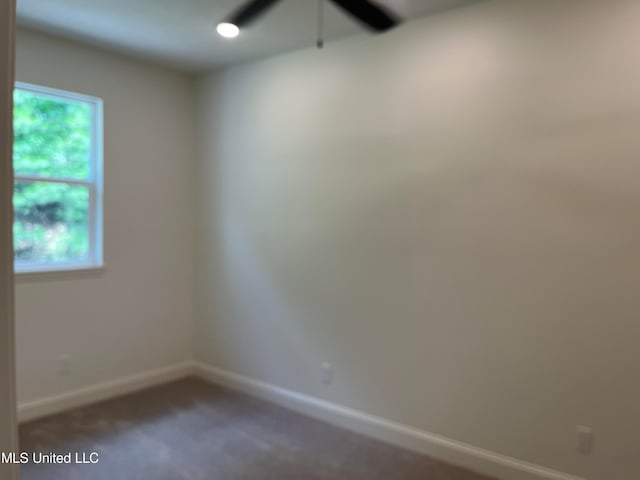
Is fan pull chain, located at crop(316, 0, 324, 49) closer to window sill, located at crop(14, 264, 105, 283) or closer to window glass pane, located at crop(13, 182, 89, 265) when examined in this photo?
window glass pane, located at crop(13, 182, 89, 265)

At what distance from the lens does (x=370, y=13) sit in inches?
72.1

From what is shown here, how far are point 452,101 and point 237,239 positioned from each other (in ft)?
6.89

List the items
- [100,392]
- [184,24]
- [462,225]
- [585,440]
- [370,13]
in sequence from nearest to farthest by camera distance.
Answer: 1. [370,13]
2. [585,440]
3. [462,225]
4. [184,24]
5. [100,392]

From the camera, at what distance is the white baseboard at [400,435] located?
2.63m

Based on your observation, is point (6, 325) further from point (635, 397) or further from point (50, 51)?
point (50, 51)

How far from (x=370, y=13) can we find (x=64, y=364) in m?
3.29

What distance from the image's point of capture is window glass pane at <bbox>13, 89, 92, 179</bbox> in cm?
333

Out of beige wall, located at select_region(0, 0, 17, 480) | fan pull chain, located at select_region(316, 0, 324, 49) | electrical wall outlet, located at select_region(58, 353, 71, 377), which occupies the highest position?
fan pull chain, located at select_region(316, 0, 324, 49)

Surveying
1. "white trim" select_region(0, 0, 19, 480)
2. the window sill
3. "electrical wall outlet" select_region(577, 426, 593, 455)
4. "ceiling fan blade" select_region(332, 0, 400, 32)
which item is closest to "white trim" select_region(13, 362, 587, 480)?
"electrical wall outlet" select_region(577, 426, 593, 455)

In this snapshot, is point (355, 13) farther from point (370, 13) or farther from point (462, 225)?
point (462, 225)

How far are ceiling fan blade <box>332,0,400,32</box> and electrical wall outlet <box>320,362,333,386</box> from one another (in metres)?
2.35

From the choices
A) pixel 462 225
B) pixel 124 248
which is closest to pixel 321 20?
pixel 462 225

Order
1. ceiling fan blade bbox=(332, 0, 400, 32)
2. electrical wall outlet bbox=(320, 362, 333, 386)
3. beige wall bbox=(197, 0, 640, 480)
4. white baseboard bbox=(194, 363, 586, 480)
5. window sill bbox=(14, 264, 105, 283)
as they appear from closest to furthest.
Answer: ceiling fan blade bbox=(332, 0, 400, 32) → beige wall bbox=(197, 0, 640, 480) → white baseboard bbox=(194, 363, 586, 480) → window sill bbox=(14, 264, 105, 283) → electrical wall outlet bbox=(320, 362, 333, 386)

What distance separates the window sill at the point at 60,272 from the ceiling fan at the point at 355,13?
2386 millimetres
